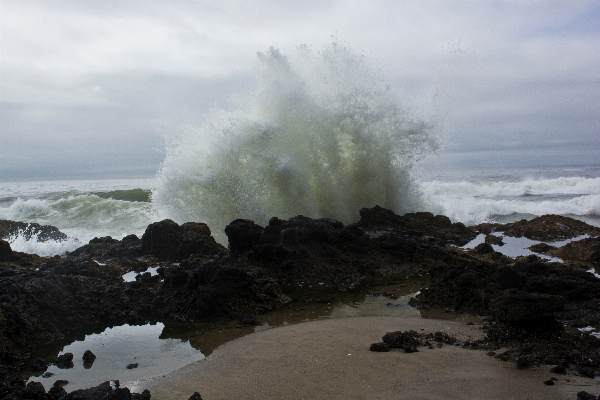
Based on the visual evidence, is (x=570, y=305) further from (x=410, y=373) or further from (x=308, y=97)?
(x=308, y=97)

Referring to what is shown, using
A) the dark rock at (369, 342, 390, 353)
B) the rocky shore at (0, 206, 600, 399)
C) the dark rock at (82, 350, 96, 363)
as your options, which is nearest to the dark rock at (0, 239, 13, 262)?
the rocky shore at (0, 206, 600, 399)

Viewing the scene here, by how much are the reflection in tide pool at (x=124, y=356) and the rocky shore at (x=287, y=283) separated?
33 cm

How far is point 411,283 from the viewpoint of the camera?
28.7 feet

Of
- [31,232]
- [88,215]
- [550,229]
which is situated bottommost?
[31,232]

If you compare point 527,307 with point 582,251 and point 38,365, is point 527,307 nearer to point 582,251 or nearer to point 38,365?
point 38,365

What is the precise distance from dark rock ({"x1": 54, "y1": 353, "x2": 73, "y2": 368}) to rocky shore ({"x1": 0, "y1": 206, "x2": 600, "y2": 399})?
17cm

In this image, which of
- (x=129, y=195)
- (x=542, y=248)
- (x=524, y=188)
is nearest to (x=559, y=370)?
(x=542, y=248)

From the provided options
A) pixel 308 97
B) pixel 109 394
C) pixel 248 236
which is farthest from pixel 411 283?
pixel 308 97

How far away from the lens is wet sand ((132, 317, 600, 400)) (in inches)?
175

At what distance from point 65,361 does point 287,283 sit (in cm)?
419

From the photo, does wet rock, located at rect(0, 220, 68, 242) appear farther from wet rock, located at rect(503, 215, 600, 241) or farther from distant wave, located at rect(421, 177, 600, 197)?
distant wave, located at rect(421, 177, 600, 197)

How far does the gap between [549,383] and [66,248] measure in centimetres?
1287

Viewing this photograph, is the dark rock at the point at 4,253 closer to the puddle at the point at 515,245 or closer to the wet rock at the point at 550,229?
the puddle at the point at 515,245

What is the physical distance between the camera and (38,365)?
5.53m
